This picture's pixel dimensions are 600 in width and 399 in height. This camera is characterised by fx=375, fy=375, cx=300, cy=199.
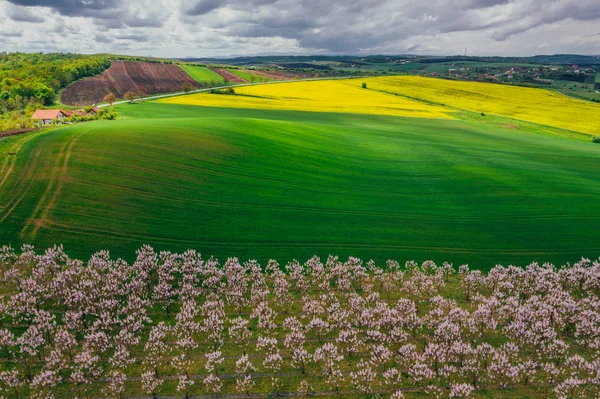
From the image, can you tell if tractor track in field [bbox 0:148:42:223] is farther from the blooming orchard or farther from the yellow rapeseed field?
the yellow rapeseed field

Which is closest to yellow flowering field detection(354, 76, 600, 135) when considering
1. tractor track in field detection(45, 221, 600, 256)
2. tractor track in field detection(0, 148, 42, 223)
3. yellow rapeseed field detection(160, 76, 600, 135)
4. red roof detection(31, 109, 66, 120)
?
yellow rapeseed field detection(160, 76, 600, 135)

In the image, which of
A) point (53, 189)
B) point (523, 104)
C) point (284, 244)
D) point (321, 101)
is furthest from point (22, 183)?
point (523, 104)

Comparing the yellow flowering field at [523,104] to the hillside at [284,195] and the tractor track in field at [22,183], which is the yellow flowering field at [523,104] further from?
the tractor track in field at [22,183]

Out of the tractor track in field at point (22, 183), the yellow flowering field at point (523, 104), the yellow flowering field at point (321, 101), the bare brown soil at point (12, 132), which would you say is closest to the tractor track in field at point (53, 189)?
the tractor track in field at point (22, 183)

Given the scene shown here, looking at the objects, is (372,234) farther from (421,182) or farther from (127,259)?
(127,259)

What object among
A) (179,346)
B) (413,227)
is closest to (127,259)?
(179,346)
